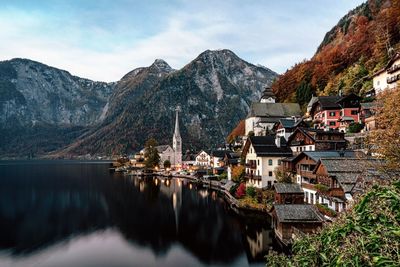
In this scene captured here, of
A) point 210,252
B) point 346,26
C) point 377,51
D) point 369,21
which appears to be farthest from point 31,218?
point 346,26

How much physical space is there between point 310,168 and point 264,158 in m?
14.6

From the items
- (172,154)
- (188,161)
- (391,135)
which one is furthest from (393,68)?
(172,154)

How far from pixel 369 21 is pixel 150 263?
428 feet

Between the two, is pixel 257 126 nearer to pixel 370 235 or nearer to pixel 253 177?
pixel 253 177

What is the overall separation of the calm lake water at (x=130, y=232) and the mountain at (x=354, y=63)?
53.5 m

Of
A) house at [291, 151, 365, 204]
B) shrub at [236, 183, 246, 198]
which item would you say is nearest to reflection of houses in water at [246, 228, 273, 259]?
house at [291, 151, 365, 204]

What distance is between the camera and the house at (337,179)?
32938 millimetres

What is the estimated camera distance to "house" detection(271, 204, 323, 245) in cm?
3278

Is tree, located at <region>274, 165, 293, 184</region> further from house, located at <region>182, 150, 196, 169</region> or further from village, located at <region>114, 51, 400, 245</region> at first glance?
house, located at <region>182, 150, 196, 169</region>

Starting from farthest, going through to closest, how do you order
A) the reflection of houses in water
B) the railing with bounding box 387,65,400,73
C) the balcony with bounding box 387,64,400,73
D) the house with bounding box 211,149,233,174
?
the house with bounding box 211,149,233,174
the railing with bounding box 387,65,400,73
the balcony with bounding box 387,64,400,73
the reflection of houses in water

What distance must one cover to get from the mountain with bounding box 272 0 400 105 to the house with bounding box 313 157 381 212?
4490 cm

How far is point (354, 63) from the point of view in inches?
3767

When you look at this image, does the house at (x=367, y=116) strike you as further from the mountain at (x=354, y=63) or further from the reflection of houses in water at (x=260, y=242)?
the reflection of houses in water at (x=260, y=242)

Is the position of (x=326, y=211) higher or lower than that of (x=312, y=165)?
lower
